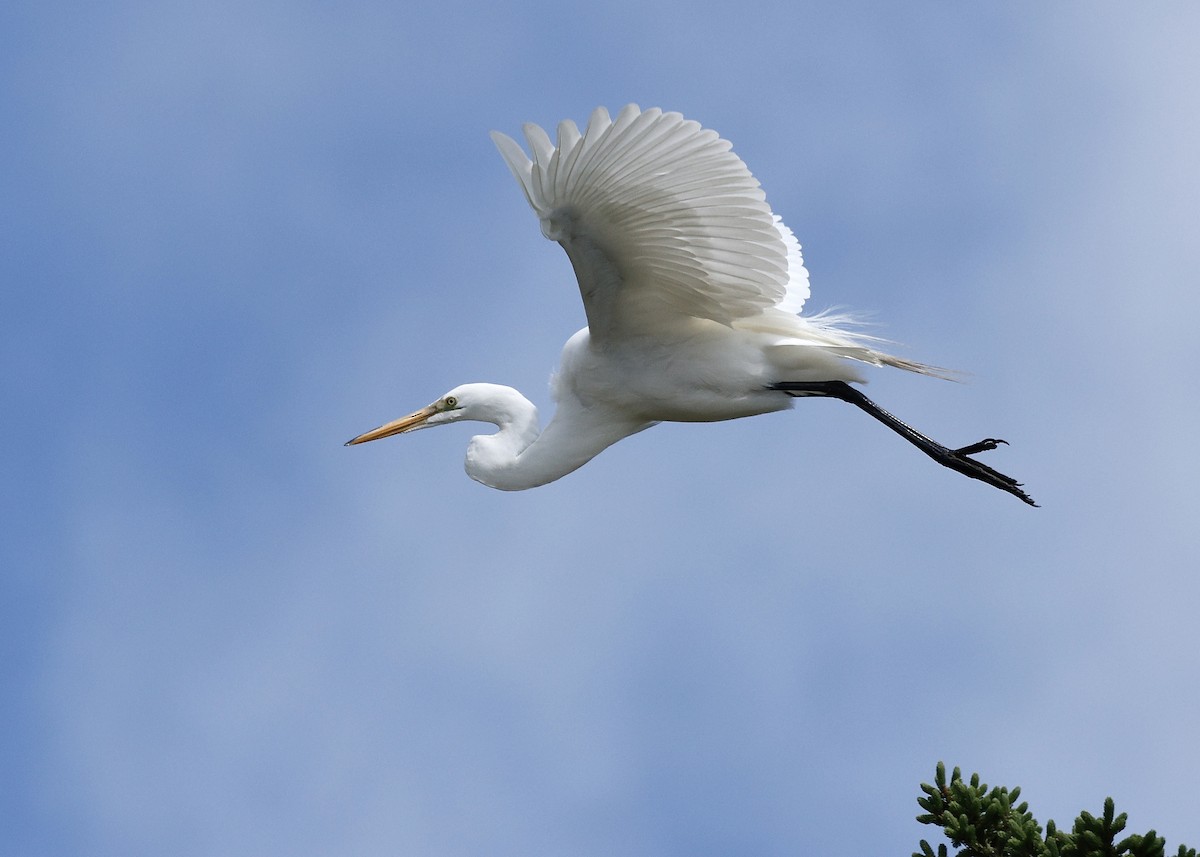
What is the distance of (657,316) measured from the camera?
19.9 feet

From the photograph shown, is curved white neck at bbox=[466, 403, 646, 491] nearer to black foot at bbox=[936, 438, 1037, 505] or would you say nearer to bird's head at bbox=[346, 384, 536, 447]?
bird's head at bbox=[346, 384, 536, 447]

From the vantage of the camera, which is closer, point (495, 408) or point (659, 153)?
point (659, 153)

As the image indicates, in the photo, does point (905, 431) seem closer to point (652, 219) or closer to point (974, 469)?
point (974, 469)

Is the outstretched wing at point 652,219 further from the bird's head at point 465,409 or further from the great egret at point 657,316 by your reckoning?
the bird's head at point 465,409

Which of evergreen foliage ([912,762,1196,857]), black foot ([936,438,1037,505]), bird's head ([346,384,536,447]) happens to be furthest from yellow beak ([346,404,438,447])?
evergreen foliage ([912,762,1196,857])

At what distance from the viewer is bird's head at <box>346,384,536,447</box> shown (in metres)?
6.84

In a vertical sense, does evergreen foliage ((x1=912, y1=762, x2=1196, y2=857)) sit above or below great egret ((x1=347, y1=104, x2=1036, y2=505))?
below

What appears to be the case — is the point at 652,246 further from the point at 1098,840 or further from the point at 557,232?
the point at 1098,840

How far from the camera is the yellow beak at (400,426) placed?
7109mm

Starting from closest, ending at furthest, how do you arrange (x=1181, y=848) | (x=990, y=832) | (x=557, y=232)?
(x=1181, y=848) < (x=990, y=832) < (x=557, y=232)

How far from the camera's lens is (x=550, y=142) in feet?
16.8

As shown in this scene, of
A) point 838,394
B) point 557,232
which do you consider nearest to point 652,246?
point 557,232

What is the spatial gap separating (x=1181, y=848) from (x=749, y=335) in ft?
9.23

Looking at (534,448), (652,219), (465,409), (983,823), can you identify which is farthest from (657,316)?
(983,823)
